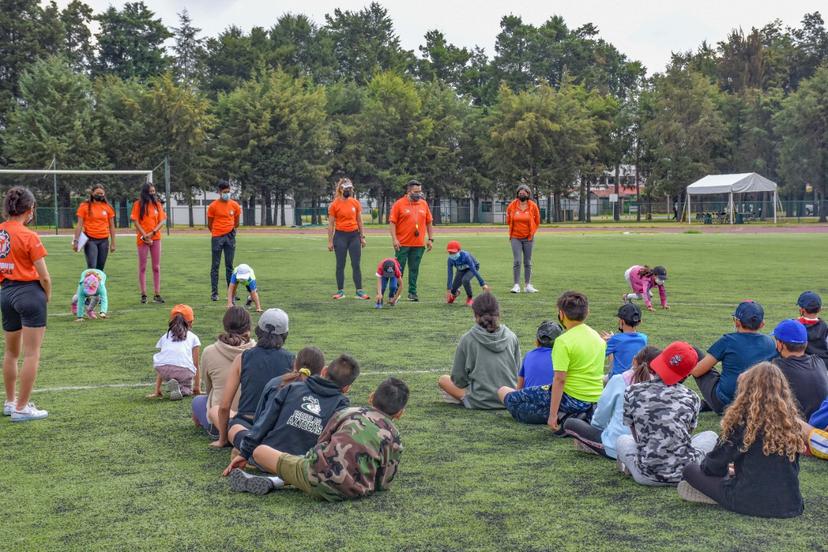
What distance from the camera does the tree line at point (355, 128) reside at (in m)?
63.2

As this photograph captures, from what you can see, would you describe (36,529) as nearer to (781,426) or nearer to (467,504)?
(467,504)

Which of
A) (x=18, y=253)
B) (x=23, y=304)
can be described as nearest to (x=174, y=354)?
(x=23, y=304)

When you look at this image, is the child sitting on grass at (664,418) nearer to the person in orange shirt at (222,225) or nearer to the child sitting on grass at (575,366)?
the child sitting on grass at (575,366)

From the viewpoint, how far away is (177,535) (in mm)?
4844

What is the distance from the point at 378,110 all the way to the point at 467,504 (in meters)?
68.9

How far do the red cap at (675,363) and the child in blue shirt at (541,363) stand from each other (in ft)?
6.13

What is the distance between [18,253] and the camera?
23.7 ft

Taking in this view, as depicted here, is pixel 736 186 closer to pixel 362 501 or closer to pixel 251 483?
pixel 362 501

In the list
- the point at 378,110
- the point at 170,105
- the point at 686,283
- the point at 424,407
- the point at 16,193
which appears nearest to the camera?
the point at 16,193

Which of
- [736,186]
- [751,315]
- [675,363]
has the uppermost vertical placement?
[736,186]

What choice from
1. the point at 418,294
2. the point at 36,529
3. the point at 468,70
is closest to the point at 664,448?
the point at 36,529

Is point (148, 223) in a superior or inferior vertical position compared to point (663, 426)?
superior

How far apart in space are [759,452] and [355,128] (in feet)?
228

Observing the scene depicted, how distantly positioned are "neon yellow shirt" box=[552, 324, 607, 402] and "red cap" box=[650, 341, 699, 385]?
125 centimetres
